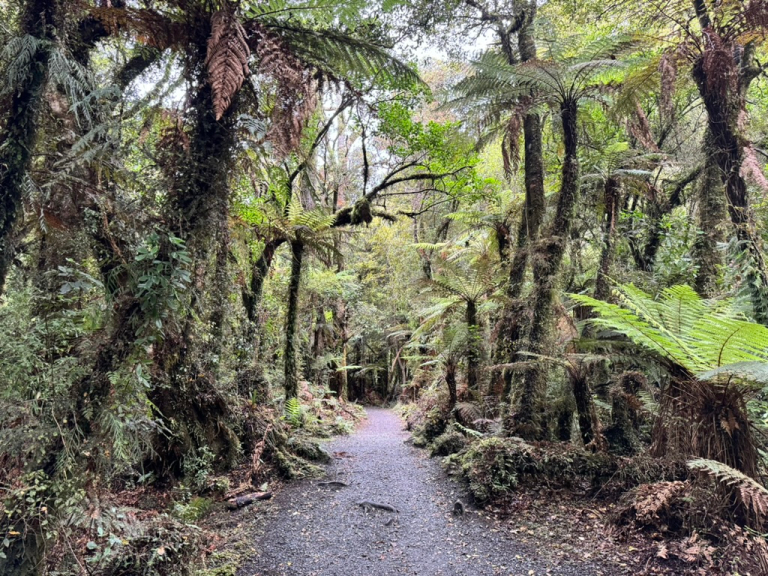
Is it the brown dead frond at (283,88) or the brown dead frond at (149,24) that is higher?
the brown dead frond at (149,24)

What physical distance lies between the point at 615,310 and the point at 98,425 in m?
3.21

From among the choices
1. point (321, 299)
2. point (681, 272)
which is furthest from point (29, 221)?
point (321, 299)

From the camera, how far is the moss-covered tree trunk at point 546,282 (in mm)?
4348

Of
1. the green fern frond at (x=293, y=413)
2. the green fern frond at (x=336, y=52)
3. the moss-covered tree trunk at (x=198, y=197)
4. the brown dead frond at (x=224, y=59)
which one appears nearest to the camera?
the brown dead frond at (x=224, y=59)

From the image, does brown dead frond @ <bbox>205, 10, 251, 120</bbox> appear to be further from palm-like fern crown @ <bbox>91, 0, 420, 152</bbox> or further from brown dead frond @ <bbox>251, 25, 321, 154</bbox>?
brown dead frond @ <bbox>251, 25, 321, 154</bbox>

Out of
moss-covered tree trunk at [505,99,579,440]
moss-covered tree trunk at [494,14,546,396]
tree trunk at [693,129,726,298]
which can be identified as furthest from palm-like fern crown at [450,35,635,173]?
tree trunk at [693,129,726,298]

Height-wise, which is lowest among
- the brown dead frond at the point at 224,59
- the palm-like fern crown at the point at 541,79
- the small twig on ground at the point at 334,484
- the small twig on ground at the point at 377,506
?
the small twig on ground at the point at 334,484

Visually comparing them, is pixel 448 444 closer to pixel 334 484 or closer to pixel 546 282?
pixel 334 484

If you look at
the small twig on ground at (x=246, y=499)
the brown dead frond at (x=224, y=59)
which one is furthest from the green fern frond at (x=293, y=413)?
the brown dead frond at (x=224, y=59)

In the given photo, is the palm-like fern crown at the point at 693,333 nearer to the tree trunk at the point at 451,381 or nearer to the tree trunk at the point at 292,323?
the tree trunk at the point at 451,381

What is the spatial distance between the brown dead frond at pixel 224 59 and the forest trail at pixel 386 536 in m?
2.92

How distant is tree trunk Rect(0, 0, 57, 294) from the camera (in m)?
1.72

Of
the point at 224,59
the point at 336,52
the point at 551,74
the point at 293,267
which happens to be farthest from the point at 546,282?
the point at 293,267

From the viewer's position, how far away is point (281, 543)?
3008mm
